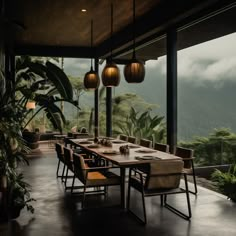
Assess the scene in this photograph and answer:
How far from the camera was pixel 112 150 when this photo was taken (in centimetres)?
523

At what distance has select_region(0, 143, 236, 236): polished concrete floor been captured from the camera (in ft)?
12.1

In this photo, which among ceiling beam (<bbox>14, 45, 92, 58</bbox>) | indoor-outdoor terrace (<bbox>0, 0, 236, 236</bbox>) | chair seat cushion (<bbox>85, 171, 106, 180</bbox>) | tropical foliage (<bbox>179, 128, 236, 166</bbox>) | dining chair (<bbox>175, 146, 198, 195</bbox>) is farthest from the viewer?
ceiling beam (<bbox>14, 45, 92, 58</bbox>)

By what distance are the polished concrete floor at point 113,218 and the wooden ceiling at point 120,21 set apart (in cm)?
234

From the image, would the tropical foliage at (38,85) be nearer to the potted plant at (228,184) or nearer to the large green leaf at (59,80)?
the large green leaf at (59,80)

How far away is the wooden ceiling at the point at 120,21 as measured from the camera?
17.2 ft

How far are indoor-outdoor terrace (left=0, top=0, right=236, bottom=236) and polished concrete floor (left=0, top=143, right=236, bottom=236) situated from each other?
0.04 feet

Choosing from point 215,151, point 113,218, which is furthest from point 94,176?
point 215,151

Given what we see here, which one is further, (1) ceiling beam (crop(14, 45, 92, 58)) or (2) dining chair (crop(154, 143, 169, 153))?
(1) ceiling beam (crop(14, 45, 92, 58))

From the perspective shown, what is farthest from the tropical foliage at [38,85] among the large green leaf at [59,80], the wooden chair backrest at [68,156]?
the wooden chair backrest at [68,156]

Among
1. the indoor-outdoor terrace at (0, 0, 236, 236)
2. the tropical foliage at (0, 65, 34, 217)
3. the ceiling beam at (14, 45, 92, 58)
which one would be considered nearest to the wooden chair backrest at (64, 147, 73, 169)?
the indoor-outdoor terrace at (0, 0, 236, 236)

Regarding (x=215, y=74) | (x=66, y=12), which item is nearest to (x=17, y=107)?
(x=66, y=12)

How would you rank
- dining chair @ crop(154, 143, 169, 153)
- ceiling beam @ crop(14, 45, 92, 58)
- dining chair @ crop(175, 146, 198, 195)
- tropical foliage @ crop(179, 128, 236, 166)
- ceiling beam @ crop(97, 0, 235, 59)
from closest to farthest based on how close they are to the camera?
ceiling beam @ crop(97, 0, 235, 59) → dining chair @ crop(175, 146, 198, 195) → dining chair @ crop(154, 143, 169, 153) → tropical foliage @ crop(179, 128, 236, 166) → ceiling beam @ crop(14, 45, 92, 58)

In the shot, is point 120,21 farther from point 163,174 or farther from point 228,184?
point 163,174

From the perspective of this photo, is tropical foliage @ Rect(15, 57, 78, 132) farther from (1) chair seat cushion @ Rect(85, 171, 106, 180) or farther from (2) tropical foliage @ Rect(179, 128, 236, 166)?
(2) tropical foliage @ Rect(179, 128, 236, 166)
